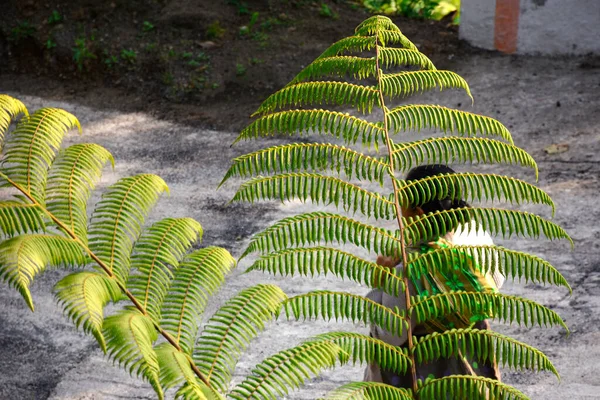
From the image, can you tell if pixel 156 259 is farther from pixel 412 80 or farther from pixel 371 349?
pixel 412 80

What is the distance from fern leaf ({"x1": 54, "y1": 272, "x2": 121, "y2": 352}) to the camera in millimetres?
2307

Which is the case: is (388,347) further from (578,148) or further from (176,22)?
(176,22)

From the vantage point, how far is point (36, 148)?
2795 mm

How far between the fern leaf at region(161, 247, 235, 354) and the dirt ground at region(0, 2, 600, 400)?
255cm

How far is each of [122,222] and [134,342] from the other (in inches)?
24.4

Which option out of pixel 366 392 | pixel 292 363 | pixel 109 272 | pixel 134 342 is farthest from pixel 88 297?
pixel 366 392

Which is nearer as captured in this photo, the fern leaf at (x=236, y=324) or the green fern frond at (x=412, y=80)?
the fern leaf at (x=236, y=324)

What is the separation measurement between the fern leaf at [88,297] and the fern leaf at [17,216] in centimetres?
20

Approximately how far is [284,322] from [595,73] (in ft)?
16.8

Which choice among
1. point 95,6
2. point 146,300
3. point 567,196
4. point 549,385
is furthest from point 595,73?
point 146,300

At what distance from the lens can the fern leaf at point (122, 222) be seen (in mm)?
2725

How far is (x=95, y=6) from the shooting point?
10867 millimetres

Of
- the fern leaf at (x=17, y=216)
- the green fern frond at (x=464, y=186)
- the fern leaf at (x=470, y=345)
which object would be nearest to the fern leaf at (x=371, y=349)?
the fern leaf at (x=470, y=345)

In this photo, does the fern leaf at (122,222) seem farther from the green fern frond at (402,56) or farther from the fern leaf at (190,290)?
the green fern frond at (402,56)
